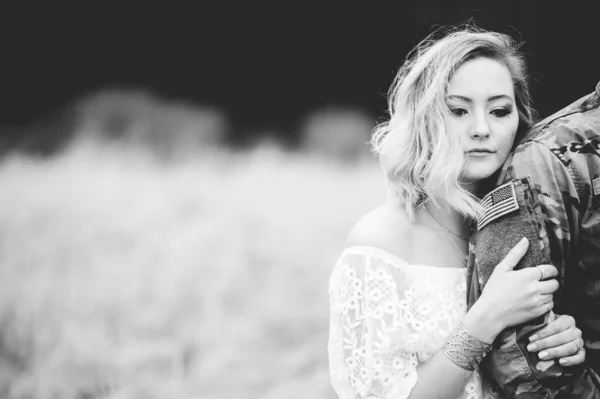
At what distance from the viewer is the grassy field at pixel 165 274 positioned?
2.41m

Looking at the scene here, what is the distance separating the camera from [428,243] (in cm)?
172

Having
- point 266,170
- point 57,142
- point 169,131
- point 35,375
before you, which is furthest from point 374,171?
point 35,375

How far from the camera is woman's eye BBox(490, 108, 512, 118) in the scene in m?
1.64

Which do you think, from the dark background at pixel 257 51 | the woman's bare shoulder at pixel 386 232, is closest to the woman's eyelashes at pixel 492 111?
the woman's bare shoulder at pixel 386 232

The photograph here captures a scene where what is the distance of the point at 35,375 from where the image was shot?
2.41 m

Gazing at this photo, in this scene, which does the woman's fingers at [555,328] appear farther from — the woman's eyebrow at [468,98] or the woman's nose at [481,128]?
the woman's eyebrow at [468,98]

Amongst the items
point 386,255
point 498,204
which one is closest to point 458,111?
point 498,204

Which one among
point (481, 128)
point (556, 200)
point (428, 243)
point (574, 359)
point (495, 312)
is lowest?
point (574, 359)

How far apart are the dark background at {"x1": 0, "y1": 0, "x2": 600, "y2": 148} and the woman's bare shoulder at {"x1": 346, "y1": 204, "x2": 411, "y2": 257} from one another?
0.95 meters

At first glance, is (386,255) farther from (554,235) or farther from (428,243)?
(554,235)

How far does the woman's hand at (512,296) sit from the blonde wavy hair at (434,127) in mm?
254

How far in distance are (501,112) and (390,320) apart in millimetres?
661

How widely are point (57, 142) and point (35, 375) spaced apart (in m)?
0.98

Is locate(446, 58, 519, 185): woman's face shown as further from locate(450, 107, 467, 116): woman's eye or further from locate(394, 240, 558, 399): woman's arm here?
locate(394, 240, 558, 399): woman's arm
